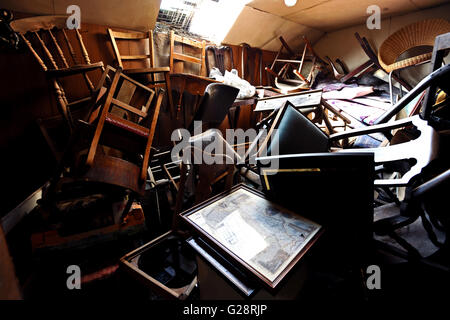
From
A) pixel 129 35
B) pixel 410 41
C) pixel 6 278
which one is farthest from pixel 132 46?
pixel 410 41

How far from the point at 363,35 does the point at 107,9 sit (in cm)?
473

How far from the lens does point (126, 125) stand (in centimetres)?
158

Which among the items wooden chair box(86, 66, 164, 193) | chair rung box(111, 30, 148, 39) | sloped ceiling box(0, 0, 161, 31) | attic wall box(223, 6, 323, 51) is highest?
attic wall box(223, 6, 323, 51)

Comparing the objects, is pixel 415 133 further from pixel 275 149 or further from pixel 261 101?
pixel 261 101

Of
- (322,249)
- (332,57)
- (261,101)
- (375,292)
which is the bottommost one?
(375,292)

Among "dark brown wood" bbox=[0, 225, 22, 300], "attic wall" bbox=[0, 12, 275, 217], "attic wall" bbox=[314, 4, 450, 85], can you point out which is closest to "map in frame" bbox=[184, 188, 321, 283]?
"dark brown wood" bbox=[0, 225, 22, 300]

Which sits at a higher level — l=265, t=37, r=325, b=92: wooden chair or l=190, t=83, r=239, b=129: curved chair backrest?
l=265, t=37, r=325, b=92: wooden chair

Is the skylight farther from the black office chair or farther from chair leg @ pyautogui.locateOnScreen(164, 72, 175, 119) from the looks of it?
the black office chair

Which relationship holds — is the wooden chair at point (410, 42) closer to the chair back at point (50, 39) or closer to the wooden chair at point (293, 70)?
the wooden chair at point (293, 70)

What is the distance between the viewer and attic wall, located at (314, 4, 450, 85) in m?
3.37

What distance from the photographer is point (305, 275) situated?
46.8 inches

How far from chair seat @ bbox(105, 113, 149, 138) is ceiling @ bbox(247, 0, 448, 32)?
2.99 m

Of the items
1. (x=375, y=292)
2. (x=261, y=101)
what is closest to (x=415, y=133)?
(x=375, y=292)

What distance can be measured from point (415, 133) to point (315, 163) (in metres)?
1.37
